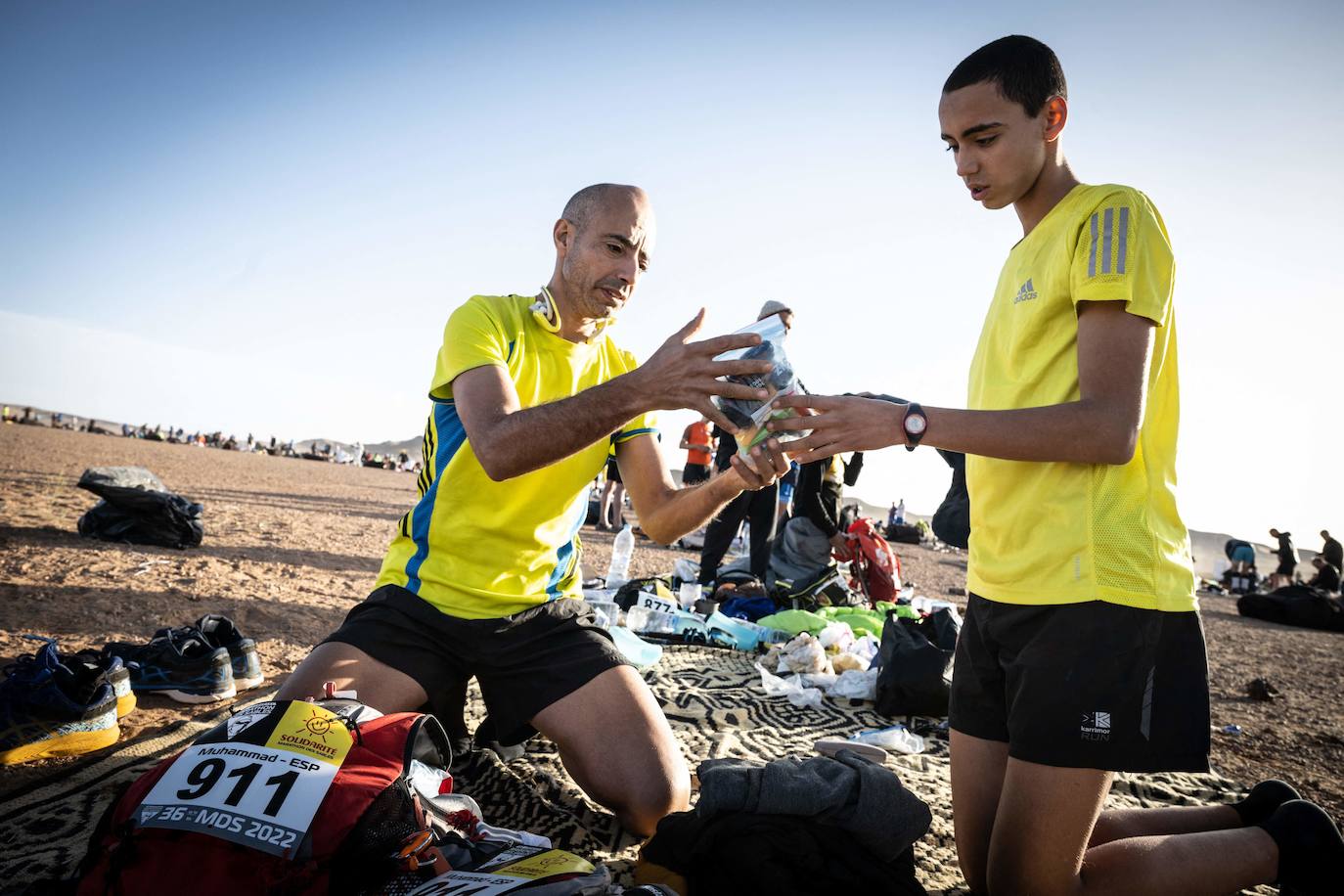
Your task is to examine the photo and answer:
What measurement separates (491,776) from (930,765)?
2.41 metres

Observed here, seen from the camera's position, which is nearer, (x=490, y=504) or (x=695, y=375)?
(x=695, y=375)

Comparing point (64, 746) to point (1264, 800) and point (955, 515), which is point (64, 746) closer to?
point (955, 515)

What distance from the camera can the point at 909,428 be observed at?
216cm

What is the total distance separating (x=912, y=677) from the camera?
4.64 meters

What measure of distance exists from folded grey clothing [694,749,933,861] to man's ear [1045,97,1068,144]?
229 centimetres

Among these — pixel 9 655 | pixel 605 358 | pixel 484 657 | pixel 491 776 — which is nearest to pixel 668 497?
pixel 605 358

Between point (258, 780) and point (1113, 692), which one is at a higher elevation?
point (1113, 692)

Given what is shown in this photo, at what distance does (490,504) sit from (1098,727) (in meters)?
2.44

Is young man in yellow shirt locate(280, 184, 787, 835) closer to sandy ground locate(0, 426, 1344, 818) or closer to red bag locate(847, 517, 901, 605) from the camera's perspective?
sandy ground locate(0, 426, 1344, 818)

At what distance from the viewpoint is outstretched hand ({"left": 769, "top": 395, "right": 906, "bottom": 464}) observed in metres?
2.17

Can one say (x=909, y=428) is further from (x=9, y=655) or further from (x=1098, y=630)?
(x=9, y=655)

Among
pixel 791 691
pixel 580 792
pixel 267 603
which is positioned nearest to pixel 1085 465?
pixel 580 792

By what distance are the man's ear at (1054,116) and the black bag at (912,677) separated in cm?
321

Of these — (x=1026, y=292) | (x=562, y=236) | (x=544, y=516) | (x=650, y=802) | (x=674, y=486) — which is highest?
(x=562, y=236)
